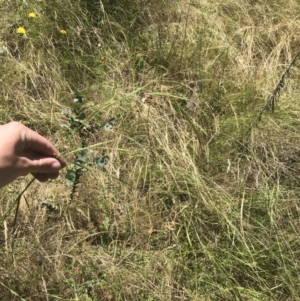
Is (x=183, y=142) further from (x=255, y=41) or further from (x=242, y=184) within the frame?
(x=255, y=41)

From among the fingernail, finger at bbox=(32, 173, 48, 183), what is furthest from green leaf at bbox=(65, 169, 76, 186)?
the fingernail

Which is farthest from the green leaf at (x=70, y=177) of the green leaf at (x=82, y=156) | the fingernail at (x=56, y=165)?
the fingernail at (x=56, y=165)

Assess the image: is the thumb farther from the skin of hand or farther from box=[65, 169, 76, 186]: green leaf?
box=[65, 169, 76, 186]: green leaf

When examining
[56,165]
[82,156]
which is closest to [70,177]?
[82,156]

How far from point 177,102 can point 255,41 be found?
0.76 m

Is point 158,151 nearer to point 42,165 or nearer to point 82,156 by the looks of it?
point 82,156

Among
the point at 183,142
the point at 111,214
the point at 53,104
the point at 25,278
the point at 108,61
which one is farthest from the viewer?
the point at 108,61

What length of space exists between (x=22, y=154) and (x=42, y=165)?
0.08m

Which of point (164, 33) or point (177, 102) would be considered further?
point (164, 33)

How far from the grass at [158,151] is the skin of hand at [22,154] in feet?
1.28

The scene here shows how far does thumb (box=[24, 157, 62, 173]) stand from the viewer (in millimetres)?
1357

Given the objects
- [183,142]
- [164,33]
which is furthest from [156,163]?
[164,33]

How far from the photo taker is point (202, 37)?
106 inches

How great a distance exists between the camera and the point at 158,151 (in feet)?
7.29
